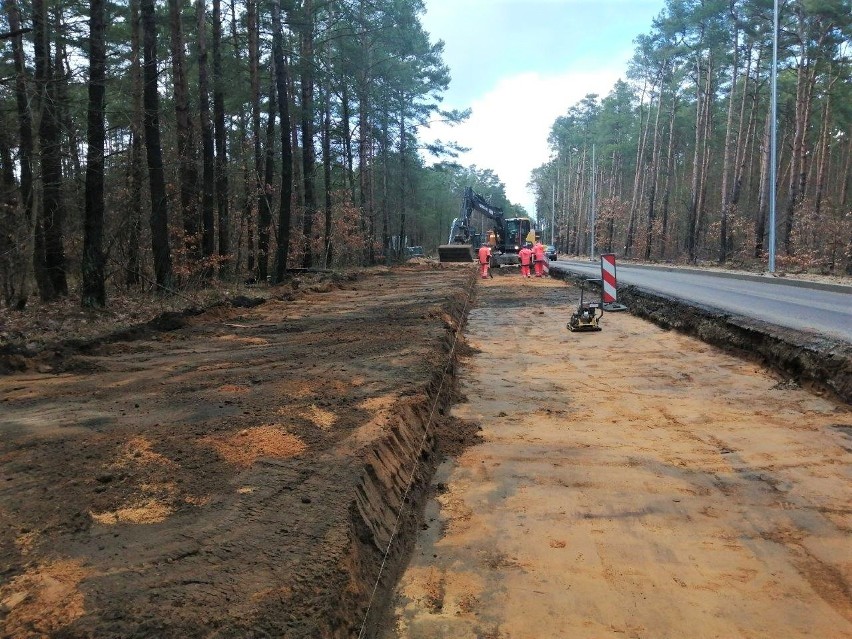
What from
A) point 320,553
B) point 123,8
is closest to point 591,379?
point 320,553

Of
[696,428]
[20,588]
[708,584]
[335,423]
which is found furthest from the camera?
[696,428]

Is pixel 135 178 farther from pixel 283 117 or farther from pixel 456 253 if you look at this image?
pixel 456 253

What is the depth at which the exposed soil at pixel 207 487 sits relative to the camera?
2402mm

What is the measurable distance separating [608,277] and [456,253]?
24626 mm

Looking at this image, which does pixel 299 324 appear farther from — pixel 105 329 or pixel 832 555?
pixel 832 555

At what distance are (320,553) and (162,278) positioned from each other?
13061 millimetres

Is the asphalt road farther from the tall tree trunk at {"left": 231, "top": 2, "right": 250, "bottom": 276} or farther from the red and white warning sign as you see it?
the tall tree trunk at {"left": 231, "top": 2, "right": 250, "bottom": 276}

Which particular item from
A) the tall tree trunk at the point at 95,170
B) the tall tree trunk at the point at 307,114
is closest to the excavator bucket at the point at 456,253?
the tall tree trunk at the point at 307,114

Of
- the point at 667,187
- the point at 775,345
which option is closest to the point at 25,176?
the point at 775,345

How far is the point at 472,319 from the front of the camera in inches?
587

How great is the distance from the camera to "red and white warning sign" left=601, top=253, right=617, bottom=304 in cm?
1329

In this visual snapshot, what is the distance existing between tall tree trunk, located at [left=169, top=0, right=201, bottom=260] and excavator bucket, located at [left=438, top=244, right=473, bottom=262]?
72.8 ft

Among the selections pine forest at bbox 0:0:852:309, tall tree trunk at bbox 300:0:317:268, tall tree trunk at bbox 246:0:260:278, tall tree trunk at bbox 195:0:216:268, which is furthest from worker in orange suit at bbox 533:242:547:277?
tall tree trunk at bbox 195:0:216:268

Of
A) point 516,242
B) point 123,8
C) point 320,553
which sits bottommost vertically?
point 320,553
